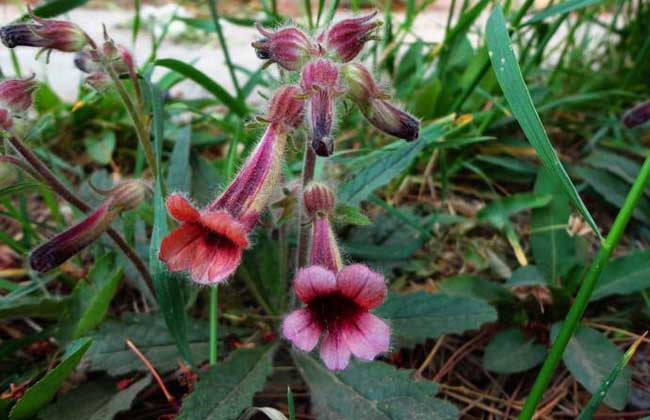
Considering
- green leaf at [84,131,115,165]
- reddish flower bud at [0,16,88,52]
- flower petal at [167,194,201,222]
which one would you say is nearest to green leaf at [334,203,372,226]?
flower petal at [167,194,201,222]

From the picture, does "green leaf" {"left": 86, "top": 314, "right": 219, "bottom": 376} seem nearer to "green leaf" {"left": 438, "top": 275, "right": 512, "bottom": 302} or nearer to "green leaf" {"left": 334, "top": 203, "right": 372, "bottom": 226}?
"green leaf" {"left": 334, "top": 203, "right": 372, "bottom": 226}

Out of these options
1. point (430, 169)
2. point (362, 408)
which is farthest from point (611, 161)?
point (362, 408)

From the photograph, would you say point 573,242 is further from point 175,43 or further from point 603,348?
point 175,43

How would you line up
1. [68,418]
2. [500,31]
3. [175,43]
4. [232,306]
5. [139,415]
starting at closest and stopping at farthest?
[500,31]
[68,418]
[139,415]
[232,306]
[175,43]

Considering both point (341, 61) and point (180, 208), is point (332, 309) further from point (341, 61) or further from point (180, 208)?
point (341, 61)

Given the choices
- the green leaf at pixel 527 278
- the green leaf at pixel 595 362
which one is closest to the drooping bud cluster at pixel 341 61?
the green leaf at pixel 527 278

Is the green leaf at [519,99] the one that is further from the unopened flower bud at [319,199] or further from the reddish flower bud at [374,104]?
the unopened flower bud at [319,199]

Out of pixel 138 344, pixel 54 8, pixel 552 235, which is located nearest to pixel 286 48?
pixel 54 8
